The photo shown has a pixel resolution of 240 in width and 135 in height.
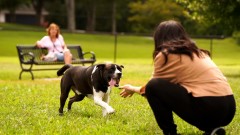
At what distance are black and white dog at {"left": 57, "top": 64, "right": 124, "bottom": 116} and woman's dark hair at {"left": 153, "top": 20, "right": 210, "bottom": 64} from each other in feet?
5.31

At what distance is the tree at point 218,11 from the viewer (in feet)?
56.1

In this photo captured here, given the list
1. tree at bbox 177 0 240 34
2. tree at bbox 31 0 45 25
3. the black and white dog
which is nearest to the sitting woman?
tree at bbox 177 0 240 34

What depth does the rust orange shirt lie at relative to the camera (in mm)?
5508

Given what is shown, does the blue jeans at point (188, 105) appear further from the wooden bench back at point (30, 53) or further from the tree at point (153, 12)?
the tree at point (153, 12)

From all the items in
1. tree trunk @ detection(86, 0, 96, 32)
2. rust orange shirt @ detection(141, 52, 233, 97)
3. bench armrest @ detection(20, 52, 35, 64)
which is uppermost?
rust orange shirt @ detection(141, 52, 233, 97)

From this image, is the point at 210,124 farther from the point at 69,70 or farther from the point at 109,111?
the point at 69,70

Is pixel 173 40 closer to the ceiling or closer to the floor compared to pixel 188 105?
closer to the ceiling

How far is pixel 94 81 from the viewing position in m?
7.29

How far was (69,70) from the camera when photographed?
7.90 metres

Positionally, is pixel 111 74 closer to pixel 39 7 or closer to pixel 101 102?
pixel 101 102

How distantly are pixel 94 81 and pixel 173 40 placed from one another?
2033 millimetres

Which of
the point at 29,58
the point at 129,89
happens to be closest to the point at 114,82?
the point at 129,89

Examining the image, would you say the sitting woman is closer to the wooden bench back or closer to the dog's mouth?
the wooden bench back

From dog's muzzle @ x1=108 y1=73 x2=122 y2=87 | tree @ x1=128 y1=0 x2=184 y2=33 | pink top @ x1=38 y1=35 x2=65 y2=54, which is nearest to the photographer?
dog's muzzle @ x1=108 y1=73 x2=122 y2=87
